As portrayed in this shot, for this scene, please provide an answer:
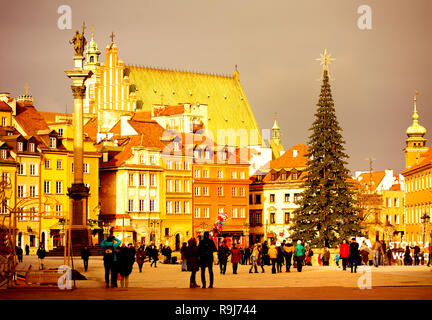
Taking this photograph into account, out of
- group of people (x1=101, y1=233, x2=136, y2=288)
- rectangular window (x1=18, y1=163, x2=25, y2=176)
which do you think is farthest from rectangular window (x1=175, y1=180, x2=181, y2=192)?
group of people (x1=101, y1=233, x2=136, y2=288)

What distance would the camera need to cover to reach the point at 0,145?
9388 centimetres

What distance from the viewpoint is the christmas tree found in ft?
234

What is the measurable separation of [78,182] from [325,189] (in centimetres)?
1677

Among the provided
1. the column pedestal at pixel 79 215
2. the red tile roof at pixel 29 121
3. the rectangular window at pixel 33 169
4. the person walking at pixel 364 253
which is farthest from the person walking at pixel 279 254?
the red tile roof at pixel 29 121

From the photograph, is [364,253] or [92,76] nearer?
[364,253]

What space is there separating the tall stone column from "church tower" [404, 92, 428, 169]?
70.2 meters

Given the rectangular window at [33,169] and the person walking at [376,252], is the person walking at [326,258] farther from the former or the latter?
the rectangular window at [33,169]

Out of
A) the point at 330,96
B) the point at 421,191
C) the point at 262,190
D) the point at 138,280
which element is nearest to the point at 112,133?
the point at 262,190

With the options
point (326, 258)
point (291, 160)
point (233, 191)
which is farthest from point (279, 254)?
point (291, 160)

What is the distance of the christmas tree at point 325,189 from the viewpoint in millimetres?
71250

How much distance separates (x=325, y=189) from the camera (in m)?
72.5

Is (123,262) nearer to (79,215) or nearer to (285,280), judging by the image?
(285,280)

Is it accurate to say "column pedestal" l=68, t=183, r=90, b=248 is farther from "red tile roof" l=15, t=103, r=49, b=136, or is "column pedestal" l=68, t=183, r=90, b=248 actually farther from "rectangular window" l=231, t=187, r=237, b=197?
"rectangular window" l=231, t=187, r=237, b=197
